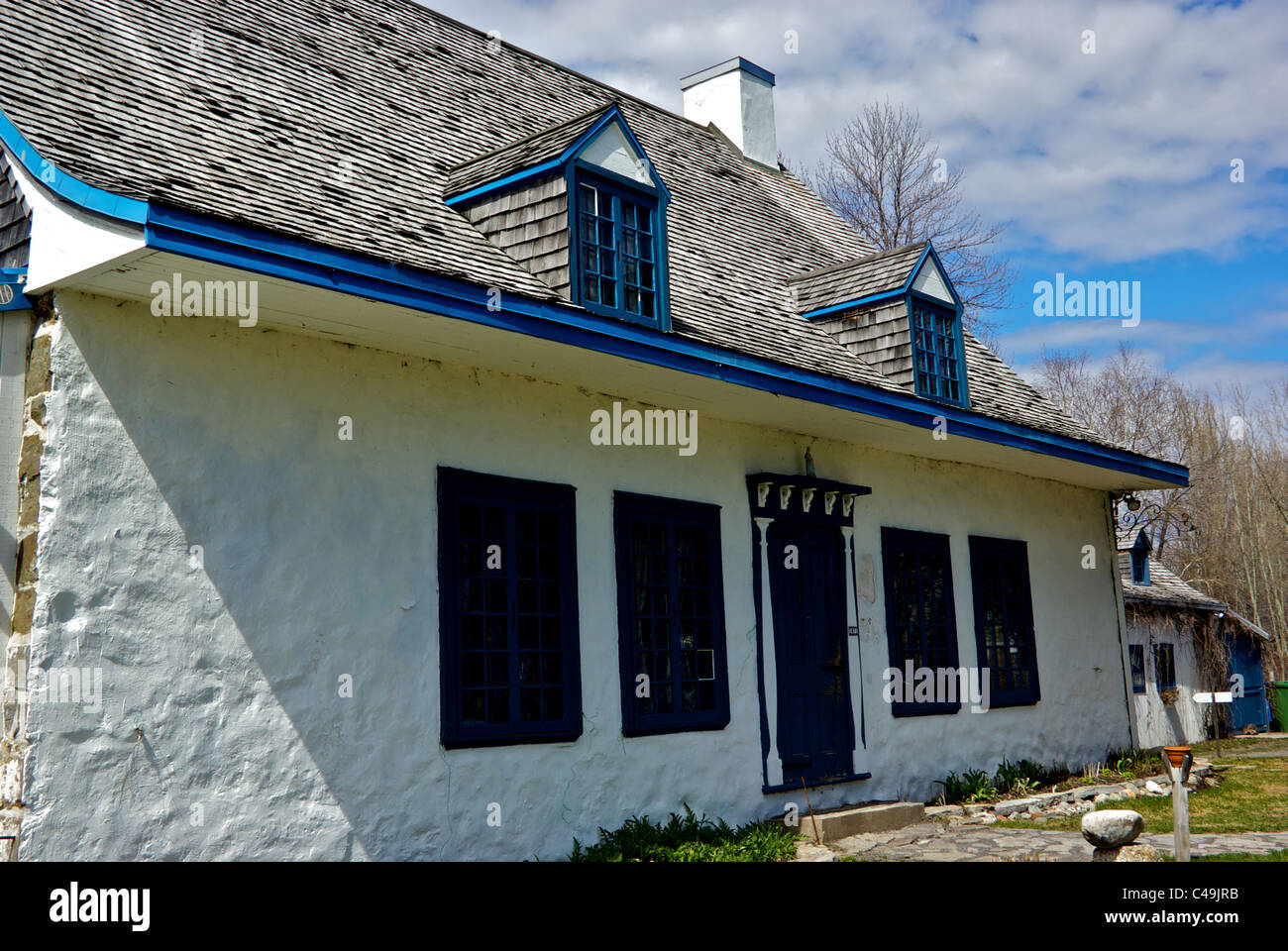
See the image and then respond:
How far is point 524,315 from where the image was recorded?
24.3 feet

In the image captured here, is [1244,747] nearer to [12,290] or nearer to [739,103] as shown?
[739,103]

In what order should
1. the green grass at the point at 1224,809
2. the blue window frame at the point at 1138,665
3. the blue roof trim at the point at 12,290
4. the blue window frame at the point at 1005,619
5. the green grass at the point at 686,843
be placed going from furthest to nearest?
the blue window frame at the point at 1138,665, the blue window frame at the point at 1005,619, the green grass at the point at 1224,809, the green grass at the point at 686,843, the blue roof trim at the point at 12,290

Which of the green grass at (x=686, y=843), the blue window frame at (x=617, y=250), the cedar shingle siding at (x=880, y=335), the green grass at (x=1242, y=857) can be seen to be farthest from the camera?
the cedar shingle siding at (x=880, y=335)

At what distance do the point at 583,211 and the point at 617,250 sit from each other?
0.39 meters

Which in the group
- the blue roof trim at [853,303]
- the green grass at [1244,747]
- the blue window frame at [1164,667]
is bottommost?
the green grass at [1244,747]

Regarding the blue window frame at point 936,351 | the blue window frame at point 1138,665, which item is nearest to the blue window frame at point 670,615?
the blue window frame at point 936,351

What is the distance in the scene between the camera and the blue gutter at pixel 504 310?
5.86m

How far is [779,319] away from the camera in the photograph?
11.3 m

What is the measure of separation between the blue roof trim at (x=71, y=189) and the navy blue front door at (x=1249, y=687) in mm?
24072

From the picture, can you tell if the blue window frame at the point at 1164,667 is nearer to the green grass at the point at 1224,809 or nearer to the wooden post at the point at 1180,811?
the green grass at the point at 1224,809

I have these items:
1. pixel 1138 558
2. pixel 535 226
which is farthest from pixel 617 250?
pixel 1138 558
